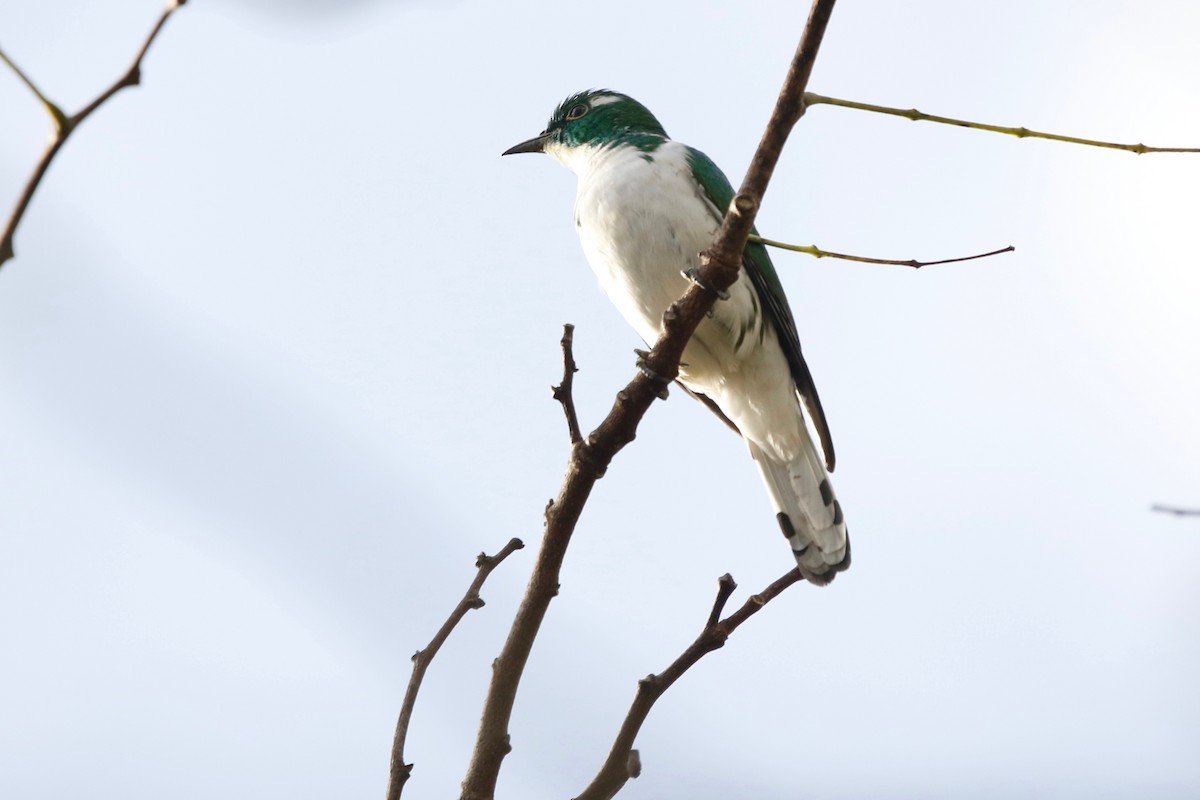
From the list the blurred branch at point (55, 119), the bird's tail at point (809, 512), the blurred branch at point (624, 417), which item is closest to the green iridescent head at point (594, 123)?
the bird's tail at point (809, 512)

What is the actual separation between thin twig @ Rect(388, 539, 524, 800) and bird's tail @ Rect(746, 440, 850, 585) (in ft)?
7.13

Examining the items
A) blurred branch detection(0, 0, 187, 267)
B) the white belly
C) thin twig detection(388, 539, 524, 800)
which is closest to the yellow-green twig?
blurred branch detection(0, 0, 187, 267)

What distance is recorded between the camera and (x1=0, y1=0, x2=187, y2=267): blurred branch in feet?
4.07

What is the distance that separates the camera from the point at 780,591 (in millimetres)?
3168

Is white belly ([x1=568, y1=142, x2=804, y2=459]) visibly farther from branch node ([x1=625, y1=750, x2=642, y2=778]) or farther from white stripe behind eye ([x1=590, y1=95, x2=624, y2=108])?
branch node ([x1=625, y1=750, x2=642, y2=778])

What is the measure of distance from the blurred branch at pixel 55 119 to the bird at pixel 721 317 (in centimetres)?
361

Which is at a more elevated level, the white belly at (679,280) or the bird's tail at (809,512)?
the white belly at (679,280)

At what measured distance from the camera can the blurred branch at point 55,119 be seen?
1240 mm

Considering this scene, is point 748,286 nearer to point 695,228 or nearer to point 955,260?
point 695,228

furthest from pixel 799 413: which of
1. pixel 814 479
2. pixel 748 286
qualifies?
pixel 748 286

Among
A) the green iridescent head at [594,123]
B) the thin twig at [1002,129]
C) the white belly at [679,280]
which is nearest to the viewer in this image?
the thin twig at [1002,129]

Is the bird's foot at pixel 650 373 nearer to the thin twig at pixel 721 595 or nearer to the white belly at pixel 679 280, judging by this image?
the thin twig at pixel 721 595

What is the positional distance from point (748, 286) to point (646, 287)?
46 centimetres

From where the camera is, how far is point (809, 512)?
535 cm
